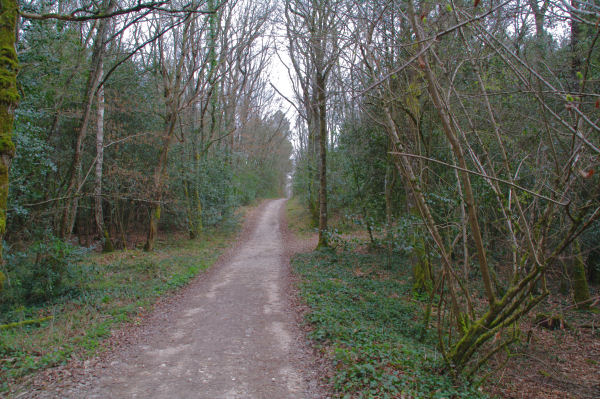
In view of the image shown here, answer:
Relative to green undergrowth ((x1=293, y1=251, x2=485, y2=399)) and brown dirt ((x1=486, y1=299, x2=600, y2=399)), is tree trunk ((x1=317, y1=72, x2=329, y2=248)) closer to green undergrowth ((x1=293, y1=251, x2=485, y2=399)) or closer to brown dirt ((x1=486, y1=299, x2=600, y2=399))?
green undergrowth ((x1=293, y1=251, x2=485, y2=399))

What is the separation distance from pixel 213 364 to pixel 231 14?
1749 cm

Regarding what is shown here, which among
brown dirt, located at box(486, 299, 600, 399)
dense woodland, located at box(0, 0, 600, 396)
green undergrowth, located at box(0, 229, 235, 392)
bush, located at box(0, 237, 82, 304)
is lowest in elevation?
brown dirt, located at box(486, 299, 600, 399)

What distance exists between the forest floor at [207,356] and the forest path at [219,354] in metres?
0.01

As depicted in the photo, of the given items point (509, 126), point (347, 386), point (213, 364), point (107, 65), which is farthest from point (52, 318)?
point (107, 65)

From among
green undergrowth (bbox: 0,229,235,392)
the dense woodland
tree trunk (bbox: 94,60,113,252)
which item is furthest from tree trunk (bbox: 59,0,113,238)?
green undergrowth (bbox: 0,229,235,392)

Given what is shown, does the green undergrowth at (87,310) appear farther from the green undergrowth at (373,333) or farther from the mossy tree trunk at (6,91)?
the green undergrowth at (373,333)

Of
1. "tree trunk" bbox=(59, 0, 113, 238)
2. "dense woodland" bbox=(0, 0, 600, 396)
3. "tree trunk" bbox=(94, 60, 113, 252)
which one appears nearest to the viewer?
"dense woodland" bbox=(0, 0, 600, 396)

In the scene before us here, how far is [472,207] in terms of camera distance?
421 centimetres

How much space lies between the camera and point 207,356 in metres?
5.56

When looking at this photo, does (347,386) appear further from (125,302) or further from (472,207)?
(125,302)

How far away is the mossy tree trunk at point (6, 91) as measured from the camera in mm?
5031

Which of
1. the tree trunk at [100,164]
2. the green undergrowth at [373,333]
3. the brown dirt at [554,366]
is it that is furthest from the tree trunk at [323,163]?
the tree trunk at [100,164]

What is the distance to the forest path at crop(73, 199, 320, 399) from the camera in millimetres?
4590

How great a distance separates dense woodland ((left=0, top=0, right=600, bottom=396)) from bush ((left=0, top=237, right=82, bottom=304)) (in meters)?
0.05
